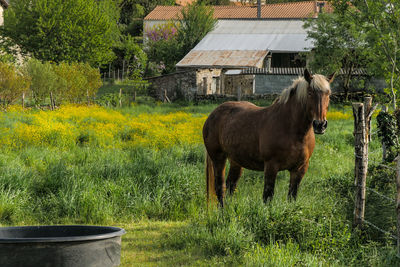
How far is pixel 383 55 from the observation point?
10234 millimetres

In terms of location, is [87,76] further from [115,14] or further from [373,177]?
[115,14]

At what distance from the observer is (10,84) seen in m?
24.9

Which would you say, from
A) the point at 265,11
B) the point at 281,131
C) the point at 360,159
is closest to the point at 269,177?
the point at 281,131

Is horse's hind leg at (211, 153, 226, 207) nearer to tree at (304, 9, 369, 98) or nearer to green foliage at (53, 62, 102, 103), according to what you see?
green foliage at (53, 62, 102, 103)

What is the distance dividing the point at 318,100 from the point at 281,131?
70 cm

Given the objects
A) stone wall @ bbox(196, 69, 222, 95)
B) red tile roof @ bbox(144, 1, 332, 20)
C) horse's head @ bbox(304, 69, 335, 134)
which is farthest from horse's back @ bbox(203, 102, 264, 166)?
red tile roof @ bbox(144, 1, 332, 20)

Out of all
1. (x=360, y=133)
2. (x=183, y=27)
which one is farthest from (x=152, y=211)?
(x=183, y=27)

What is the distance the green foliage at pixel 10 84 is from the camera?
81.3 ft

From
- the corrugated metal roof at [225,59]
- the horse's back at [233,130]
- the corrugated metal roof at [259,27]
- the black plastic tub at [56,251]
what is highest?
the corrugated metal roof at [259,27]

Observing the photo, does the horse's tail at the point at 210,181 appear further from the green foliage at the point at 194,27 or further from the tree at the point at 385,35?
the green foliage at the point at 194,27

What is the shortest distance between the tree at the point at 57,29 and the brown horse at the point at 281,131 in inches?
1476

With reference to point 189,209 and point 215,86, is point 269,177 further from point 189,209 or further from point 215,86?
point 215,86

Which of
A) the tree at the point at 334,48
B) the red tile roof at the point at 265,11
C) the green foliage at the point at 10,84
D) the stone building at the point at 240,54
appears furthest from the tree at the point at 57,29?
the tree at the point at 334,48

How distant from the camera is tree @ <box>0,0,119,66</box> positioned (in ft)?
141
